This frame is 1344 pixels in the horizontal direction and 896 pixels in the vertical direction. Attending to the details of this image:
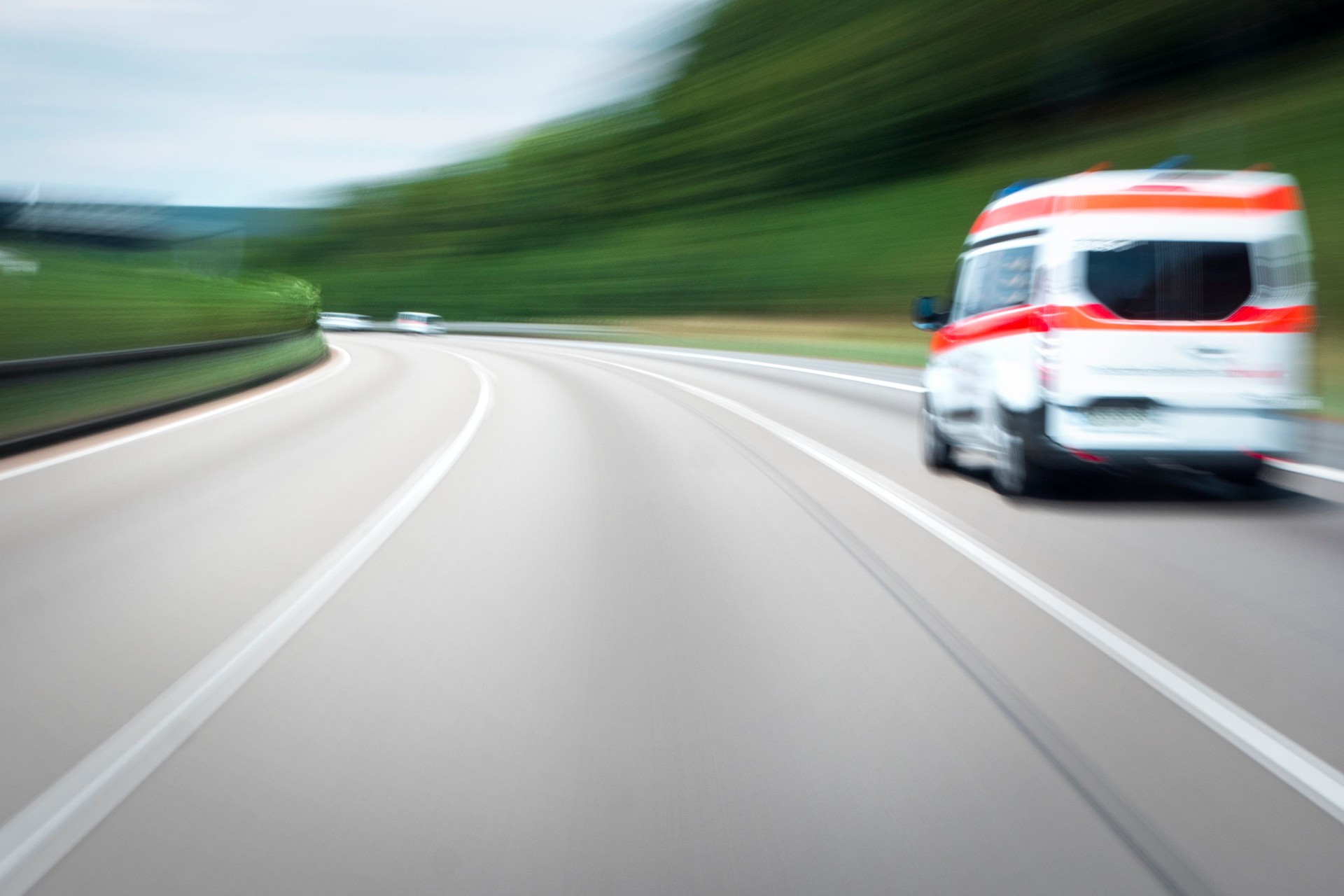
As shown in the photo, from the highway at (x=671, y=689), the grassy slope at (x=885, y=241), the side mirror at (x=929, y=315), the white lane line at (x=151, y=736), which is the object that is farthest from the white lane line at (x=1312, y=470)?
the white lane line at (x=151, y=736)

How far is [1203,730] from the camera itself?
4422mm

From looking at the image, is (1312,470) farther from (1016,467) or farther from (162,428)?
(162,428)

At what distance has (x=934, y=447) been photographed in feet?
37.3

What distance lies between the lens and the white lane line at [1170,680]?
3986 millimetres

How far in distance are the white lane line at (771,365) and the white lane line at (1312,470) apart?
363cm

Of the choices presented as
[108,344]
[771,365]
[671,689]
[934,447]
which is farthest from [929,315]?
[771,365]

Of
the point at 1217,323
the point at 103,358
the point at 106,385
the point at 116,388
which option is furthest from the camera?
the point at 116,388

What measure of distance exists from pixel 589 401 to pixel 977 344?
429 inches

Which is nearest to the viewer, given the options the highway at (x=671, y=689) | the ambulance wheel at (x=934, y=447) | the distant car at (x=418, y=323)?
the highway at (x=671, y=689)

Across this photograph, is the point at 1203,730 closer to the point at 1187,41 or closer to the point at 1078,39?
the point at 1187,41

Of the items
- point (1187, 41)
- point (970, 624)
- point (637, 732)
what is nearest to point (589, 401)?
point (970, 624)

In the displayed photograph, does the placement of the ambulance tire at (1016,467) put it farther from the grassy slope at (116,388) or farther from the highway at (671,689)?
the grassy slope at (116,388)

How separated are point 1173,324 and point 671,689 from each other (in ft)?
17.6

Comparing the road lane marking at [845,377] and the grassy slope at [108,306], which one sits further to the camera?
the grassy slope at [108,306]
